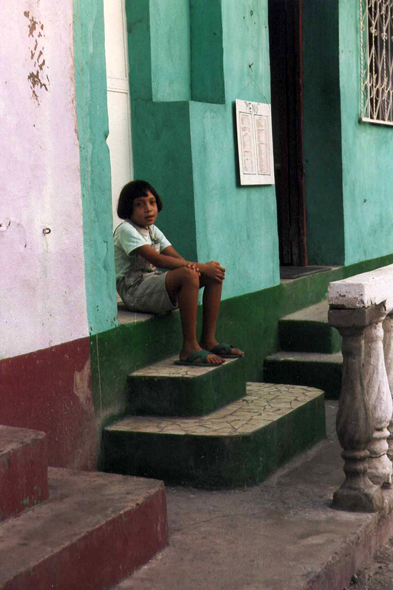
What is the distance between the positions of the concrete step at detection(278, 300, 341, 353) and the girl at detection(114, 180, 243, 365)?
1.43 m

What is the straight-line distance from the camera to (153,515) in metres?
3.28

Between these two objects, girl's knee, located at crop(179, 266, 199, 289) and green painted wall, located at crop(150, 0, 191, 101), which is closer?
girl's knee, located at crop(179, 266, 199, 289)

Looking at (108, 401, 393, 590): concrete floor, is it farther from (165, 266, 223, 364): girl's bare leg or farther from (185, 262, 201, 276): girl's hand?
(185, 262, 201, 276): girl's hand

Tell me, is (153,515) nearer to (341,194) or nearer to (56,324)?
(56,324)

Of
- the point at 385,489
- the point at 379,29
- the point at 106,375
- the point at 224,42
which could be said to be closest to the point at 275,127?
the point at 379,29

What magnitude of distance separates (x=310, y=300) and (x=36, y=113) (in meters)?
3.55

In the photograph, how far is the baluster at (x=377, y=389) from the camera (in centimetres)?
371

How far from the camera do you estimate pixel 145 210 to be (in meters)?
4.88

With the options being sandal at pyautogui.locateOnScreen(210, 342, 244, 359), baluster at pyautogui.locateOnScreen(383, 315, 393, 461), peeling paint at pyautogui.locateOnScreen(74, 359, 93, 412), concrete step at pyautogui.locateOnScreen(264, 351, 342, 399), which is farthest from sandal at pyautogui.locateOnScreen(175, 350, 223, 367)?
concrete step at pyautogui.locateOnScreen(264, 351, 342, 399)

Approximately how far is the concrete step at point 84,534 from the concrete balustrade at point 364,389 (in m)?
0.83

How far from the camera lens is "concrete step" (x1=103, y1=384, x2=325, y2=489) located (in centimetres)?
420

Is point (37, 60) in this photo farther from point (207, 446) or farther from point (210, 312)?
point (207, 446)

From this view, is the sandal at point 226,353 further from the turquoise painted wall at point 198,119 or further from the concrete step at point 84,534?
the concrete step at point 84,534

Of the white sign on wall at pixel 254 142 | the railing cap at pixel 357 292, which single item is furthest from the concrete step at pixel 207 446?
the white sign on wall at pixel 254 142
